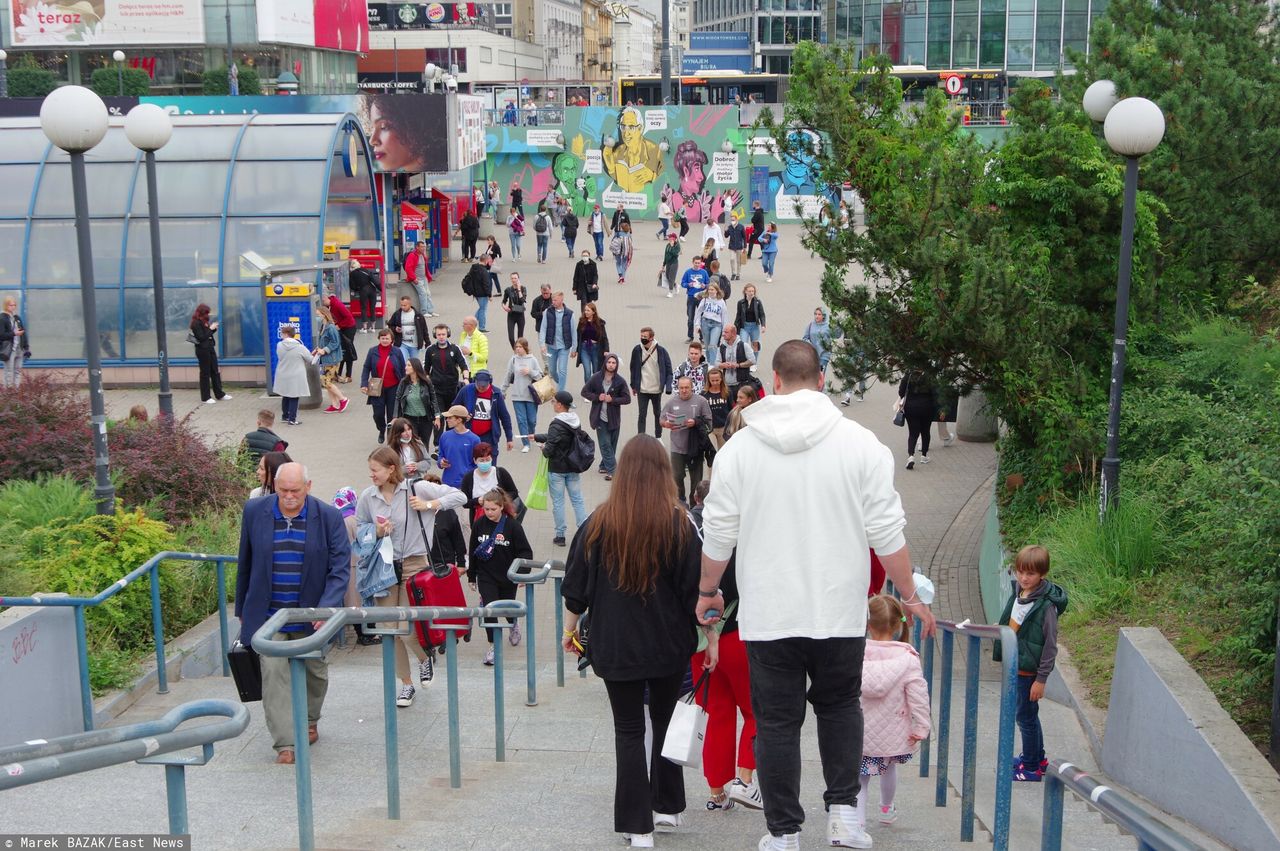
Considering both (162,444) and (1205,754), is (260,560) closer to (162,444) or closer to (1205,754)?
(1205,754)

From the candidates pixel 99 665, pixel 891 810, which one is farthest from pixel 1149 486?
pixel 99 665

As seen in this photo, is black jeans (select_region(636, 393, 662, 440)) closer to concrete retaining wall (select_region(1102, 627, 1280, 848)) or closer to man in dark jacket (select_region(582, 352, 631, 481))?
man in dark jacket (select_region(582, 352, 631, 481))

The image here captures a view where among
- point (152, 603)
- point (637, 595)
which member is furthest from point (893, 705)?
point (152, 603)

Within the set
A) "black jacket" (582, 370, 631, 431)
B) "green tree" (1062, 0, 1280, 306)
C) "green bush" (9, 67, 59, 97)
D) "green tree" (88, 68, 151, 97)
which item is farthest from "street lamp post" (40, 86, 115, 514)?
"green tree" (88, 68, 151, 97)

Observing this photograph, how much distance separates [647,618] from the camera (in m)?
4.91

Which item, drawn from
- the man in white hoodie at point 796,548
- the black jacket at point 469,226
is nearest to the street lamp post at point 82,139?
the man in white hoodie at point 796,548

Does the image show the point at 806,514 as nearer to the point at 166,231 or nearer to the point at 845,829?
the point at 845,829

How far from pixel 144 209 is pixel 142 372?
102 inches

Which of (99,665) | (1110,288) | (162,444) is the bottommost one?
(99,665)

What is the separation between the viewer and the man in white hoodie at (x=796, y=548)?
175 inches

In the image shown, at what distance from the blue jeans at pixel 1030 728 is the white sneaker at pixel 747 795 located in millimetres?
2192

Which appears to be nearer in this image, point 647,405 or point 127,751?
point 127,751

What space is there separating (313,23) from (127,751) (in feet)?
230

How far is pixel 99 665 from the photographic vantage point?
817cm
